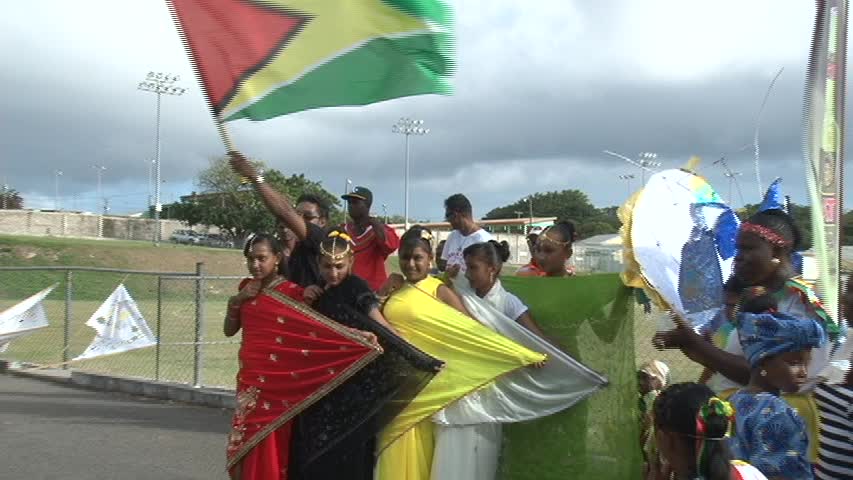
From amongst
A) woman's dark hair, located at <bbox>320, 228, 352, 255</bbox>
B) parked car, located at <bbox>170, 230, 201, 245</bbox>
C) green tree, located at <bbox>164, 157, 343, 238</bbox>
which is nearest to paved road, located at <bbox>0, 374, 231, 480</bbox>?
woman's dark hair, located at <bbox>320, 228, 352, 255</bbox>

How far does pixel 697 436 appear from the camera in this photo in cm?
228

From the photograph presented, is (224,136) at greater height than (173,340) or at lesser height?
greater

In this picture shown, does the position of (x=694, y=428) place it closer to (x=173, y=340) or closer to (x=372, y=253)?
(x=372, y=253)

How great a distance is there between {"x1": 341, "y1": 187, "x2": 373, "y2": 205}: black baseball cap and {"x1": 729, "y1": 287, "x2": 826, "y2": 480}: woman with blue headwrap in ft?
11.8

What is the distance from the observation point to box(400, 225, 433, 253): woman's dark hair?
5.00 metres

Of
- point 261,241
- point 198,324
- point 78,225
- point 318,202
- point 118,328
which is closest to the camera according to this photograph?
point 261,241

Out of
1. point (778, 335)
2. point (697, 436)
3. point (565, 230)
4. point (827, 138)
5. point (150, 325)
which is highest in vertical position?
point (827, 138)

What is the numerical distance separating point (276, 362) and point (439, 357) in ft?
2.91

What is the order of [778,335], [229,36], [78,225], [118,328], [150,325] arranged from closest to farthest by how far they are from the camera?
[778,335] → [229,36] → [118,328] → [150,325] → [78,225]

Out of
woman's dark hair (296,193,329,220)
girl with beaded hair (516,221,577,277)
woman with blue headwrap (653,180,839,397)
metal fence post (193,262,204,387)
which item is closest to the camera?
woman with blue headwrap (653,180,839,397)

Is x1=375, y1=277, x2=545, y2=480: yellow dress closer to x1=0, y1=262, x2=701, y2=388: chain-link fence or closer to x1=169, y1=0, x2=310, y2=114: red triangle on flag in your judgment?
x1=0, y1=262, x2=701, y2=388: chain-link fence

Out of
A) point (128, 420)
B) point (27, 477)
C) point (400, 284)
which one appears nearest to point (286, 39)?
point (400, 284)

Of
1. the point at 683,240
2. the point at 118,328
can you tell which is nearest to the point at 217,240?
the point at 118,328

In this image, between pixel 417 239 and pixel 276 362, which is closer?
pixel 276 362
